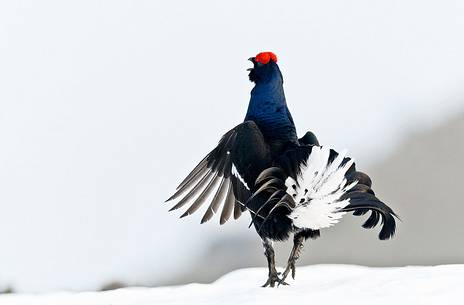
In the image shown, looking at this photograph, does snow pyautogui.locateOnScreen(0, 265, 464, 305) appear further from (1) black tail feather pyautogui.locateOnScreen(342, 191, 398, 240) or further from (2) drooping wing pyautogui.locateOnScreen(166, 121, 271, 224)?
(2) drooping wing pyautogui.locateOnScreen(166, 121, 271, 224)

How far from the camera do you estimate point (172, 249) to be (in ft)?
42.0

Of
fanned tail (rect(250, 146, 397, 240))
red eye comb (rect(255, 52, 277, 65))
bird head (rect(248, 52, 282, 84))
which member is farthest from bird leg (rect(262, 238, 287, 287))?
red eye comb (rect(255, 52, 277, 65))

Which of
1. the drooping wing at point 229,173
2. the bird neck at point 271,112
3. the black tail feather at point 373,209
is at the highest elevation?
the bird neck at point 271,112

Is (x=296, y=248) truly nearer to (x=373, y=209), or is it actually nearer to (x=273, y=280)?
(x=273, y=280)

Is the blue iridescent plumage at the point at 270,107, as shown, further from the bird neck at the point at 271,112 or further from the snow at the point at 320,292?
the snow at the point at 320,292

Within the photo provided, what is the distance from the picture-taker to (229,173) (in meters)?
5.97

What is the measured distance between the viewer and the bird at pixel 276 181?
17.5 ft

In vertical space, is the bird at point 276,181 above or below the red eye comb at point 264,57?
below

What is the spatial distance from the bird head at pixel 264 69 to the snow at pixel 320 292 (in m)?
1.49

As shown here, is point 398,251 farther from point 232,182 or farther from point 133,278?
point 232,182

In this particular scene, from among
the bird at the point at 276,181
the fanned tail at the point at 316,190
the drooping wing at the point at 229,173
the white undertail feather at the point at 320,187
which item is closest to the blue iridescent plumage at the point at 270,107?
the bird at the point at 276,181

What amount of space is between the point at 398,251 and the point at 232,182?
5556 mm

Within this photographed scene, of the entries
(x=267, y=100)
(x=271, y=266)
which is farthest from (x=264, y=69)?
(x=271, y=266)

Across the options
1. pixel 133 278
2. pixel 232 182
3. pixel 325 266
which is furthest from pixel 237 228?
pixel 232 182
